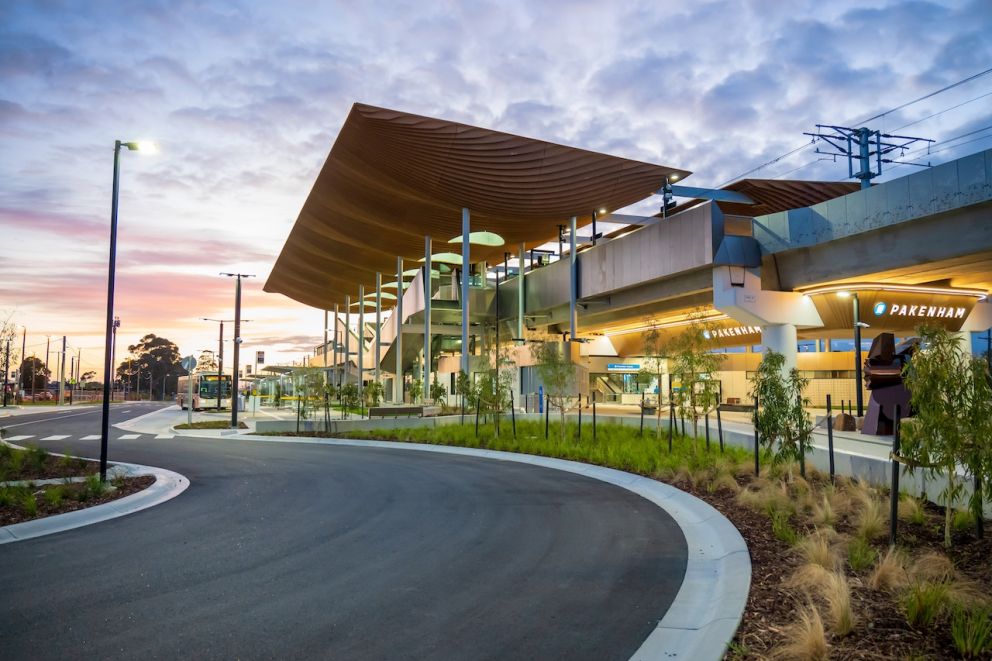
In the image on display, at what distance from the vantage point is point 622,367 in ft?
187

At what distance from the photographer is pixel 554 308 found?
45.5 meters

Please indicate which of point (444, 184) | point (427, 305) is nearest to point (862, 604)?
point (444, 184)

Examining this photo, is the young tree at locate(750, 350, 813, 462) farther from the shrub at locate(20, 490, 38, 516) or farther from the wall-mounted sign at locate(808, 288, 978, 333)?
the wall-mounted sign at locate(808, 288, 978, 333)

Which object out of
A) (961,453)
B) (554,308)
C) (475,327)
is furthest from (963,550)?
(475,327)

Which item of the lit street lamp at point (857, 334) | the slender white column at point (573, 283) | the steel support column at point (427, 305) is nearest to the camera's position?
the lit street lamp at point (857, 334)

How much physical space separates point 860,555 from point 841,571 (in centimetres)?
75

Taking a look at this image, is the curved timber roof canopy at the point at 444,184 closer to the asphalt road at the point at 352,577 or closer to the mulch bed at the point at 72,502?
the mulch bed at the point at 72,502

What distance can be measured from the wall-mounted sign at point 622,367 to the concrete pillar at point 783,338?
89.1 ft

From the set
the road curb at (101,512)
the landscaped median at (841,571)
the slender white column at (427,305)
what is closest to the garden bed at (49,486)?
the road curb at (101,512)

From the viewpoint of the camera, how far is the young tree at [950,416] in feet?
23.6

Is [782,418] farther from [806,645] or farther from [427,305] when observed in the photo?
[427,305]

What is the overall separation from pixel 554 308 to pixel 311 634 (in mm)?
40745

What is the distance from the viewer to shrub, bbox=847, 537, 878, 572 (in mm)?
6871

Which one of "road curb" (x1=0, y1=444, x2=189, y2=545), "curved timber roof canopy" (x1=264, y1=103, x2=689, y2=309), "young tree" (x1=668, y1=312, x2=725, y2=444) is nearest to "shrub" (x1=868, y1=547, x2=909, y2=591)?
"road curb" (x1=0, y1=444, x2=189, y2=545)
